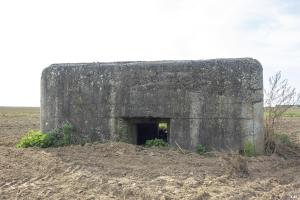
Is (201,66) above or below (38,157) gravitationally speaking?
above

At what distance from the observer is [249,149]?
8141 millimetres

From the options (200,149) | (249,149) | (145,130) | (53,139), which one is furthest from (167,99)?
(53,139)

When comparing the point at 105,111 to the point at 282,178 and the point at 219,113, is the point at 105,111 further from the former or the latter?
the point at 282,178

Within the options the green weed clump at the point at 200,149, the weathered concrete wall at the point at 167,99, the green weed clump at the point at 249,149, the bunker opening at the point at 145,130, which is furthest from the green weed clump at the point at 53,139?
the green weed clump at the point at 249,149

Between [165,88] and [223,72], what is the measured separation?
41.0 inches

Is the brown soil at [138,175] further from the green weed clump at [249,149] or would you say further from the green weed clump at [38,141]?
the green weed clump at [38,141]

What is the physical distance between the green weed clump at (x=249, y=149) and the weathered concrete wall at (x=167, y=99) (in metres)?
0.08

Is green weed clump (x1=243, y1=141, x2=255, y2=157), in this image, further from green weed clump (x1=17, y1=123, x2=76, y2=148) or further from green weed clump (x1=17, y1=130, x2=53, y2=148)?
green weed clump (x1=17, y1=130, x2=53, y2=148)

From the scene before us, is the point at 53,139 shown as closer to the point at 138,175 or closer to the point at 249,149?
the point at 138,175

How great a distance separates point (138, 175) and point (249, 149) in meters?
2.68

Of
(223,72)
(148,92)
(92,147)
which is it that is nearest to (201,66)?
(223,72)

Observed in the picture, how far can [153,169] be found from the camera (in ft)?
21.5

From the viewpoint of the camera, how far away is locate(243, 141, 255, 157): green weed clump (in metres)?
8.12

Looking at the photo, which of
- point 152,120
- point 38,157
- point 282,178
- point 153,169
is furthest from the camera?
point 152,120
